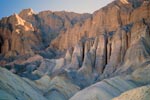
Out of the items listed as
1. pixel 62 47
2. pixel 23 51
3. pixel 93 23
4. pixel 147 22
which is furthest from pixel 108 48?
pixel 23 51

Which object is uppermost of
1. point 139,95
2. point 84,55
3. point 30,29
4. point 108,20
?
point 139,95

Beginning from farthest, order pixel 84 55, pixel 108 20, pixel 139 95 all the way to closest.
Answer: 1. pixel 108 20
2. pixel 84 55
3. pixel 139 95

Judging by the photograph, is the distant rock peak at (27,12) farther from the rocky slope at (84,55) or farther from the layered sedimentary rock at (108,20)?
the layered sedimentary rock at (108,20)

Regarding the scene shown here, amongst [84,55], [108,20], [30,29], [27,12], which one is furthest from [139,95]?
[27,12]

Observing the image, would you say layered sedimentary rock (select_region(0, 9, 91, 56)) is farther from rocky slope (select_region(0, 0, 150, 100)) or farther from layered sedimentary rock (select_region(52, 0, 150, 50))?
layered sedimentary rock (select_region(52, 0, 150, 50))

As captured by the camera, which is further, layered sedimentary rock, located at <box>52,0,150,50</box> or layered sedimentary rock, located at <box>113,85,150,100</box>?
layered sedimentary rock, located at <box>52,0,150,50</box>

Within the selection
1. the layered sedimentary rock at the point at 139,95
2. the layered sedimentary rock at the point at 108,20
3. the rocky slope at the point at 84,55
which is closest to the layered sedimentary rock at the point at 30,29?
the rocky slope at the point at 84,55

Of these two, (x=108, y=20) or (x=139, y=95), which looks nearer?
(x=139, y=95)

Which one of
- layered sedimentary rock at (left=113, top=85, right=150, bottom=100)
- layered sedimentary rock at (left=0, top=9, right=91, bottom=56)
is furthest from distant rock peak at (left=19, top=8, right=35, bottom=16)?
layered sedimentary rock at (left=113, top=85, right=150, bottom=100)

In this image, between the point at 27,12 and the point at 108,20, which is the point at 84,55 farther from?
the point at 27,12
